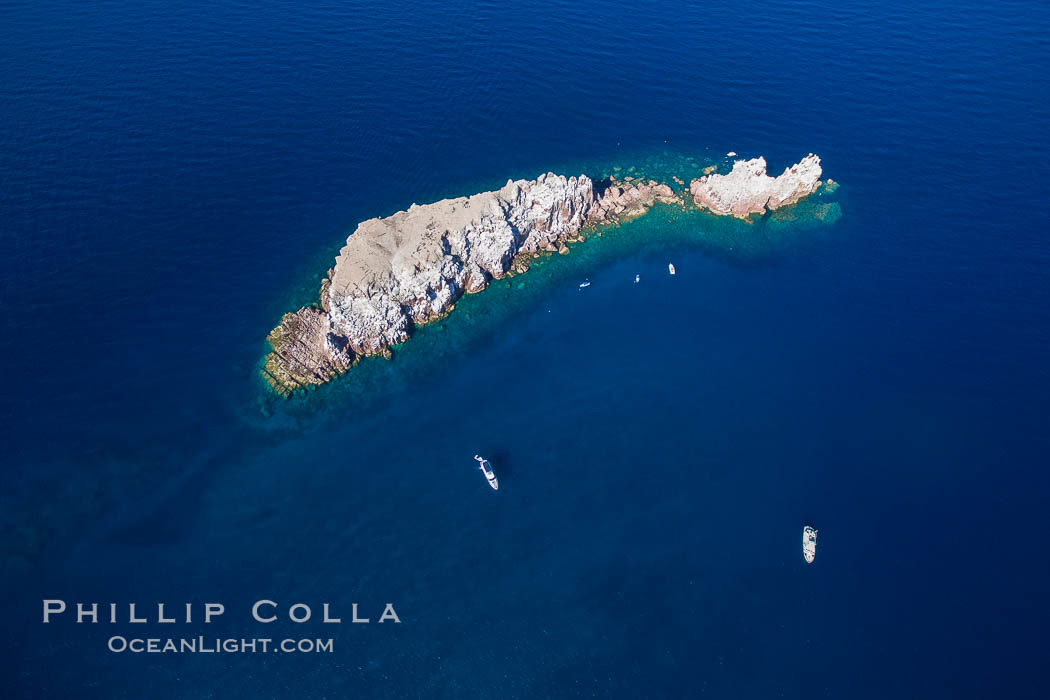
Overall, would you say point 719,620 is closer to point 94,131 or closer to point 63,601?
point 63,601

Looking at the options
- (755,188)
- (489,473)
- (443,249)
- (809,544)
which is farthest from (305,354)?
(755,188)

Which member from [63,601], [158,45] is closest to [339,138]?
[158,45]

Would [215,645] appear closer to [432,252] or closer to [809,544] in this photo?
[432,252]

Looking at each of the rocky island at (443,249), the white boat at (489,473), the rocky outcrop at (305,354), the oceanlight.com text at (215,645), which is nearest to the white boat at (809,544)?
the white boat at (489,473)

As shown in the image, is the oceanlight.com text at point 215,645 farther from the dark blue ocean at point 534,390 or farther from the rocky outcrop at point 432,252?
the rocky outcrop at point 432,252

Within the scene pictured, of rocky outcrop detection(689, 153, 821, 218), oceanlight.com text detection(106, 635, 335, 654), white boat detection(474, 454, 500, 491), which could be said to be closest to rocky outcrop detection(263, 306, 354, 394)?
white boat detection(474, 454, 500, 491)
